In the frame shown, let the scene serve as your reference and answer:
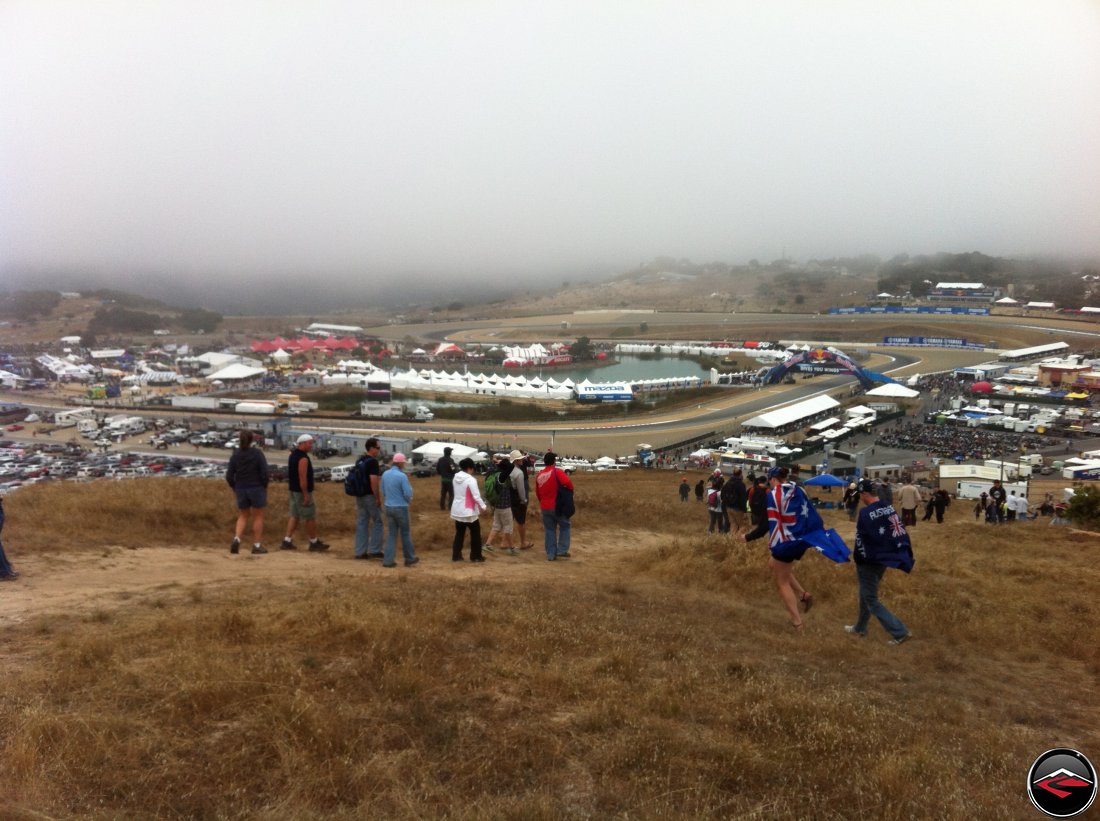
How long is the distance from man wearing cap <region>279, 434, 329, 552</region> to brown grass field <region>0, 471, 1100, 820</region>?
849mm

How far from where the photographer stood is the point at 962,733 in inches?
169

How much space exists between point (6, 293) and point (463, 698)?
339ft

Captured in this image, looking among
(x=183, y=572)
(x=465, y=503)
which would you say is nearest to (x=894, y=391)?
(x=465, y=503)

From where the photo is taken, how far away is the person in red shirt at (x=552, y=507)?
30.2 ft

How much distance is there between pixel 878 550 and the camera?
5988mm

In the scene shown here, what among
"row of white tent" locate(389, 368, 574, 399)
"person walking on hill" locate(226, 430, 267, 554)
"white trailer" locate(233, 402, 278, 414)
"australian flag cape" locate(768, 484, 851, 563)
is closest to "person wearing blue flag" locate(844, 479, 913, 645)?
"australian flag cape" locate(768, 484, 851, 563)

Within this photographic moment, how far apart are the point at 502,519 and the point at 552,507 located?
796 mm

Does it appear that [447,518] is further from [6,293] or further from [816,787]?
[6,293]

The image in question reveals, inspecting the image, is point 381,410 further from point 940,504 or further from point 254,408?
point 940,504

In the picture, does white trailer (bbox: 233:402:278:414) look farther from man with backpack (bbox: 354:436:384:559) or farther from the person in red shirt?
the person in red shirt

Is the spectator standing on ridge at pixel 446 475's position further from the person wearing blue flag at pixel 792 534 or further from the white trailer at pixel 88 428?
the white trailer at pixel 88 428

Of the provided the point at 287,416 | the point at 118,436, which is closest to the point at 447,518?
the point at 118,436

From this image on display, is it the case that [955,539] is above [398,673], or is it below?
below

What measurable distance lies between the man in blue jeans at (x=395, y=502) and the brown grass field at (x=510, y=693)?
40cm
